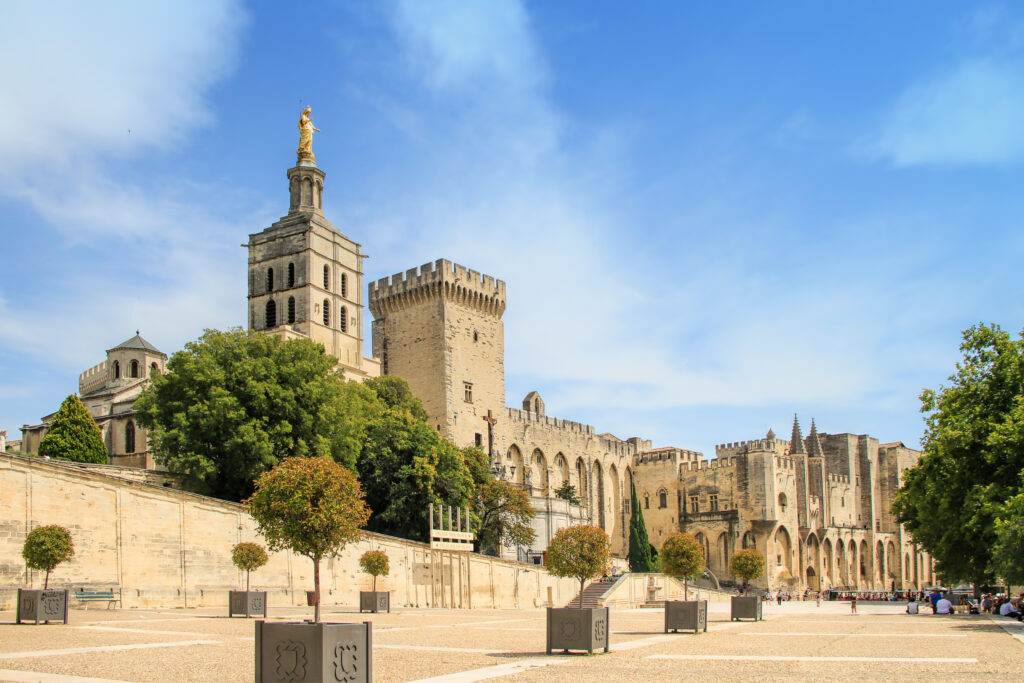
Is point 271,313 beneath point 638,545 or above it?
above

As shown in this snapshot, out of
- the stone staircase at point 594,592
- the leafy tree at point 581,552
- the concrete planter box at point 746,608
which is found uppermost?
the leafy tree at point 581,552

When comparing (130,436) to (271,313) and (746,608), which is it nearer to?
(271,313)

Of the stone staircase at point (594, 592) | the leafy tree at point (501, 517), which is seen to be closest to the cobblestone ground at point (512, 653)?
the stone staircase at point (594, 592)

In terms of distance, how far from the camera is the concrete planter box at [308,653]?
832 cm

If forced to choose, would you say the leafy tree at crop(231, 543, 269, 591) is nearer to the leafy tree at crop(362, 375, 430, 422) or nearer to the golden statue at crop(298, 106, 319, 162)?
the leafy tree at crop(362, 375, 430, 422)

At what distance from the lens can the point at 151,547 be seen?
24.5m

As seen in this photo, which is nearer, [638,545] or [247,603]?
[247,603]

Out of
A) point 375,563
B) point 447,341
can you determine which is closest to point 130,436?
point 447,341

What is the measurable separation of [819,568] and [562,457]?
19.6 meters

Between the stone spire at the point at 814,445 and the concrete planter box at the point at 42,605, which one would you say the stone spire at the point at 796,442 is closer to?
the stone spire at the point at 814,445

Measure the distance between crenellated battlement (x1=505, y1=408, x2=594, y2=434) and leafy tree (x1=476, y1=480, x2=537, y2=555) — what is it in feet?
44.4

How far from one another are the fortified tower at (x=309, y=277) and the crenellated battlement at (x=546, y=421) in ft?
26.5

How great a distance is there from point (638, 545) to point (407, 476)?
93.1ft

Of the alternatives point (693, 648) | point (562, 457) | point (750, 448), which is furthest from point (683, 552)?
point (750, 448)
